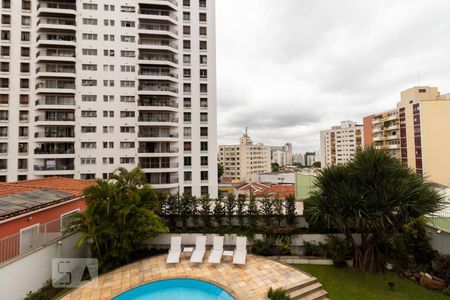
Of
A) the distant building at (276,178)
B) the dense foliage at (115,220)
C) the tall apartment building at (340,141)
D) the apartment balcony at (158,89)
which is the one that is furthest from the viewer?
the tall apartment building at (340,141)

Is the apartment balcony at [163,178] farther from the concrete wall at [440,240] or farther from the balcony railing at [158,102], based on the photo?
the concrete wall at [440,240]

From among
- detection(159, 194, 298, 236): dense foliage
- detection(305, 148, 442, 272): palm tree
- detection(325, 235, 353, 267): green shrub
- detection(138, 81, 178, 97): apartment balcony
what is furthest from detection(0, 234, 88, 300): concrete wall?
detection(138, 81, 178, 97): apartment balcony

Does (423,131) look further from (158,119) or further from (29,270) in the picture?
(29,270)

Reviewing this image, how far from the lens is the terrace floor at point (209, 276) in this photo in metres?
10.3

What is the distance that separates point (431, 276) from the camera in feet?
35.6

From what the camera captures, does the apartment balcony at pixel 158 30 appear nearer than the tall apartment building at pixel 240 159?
Yes

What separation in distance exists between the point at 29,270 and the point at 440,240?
19.2 meters

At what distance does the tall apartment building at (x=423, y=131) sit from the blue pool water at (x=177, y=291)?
36.8 m

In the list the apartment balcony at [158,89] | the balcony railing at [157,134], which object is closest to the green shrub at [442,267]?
the balcony railing at [157,134]

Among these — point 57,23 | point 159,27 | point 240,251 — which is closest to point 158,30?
point 159,27

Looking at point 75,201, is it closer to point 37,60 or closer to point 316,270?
point 316,270

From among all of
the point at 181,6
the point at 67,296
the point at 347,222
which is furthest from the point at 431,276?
the point at 181,6

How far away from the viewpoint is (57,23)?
110 ft

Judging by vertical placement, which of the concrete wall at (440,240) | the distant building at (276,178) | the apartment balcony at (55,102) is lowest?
the distant building at (276,178)
